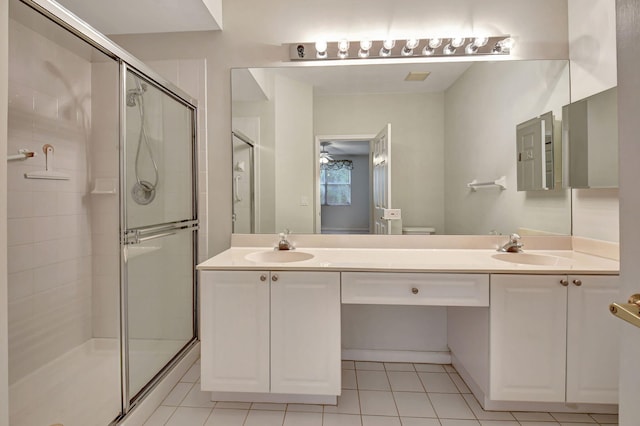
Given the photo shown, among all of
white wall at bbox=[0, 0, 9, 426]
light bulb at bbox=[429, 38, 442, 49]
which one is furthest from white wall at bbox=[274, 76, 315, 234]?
white wall at bbox=[0, 0, 9, 426]

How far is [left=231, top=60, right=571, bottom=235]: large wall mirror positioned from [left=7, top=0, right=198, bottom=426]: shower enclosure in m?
0.49

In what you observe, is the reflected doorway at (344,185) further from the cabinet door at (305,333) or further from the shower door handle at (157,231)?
the shower door handle at (157,231)

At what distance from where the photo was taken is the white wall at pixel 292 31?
6.91 ft

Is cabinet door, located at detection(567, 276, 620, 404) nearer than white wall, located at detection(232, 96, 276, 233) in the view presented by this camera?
Yes

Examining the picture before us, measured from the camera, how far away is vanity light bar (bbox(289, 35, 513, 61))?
2.09m

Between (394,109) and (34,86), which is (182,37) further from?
(394,109)

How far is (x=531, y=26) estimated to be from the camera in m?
2.11

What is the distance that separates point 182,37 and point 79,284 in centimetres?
177

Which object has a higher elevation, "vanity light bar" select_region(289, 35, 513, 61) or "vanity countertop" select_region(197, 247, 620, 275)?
"vanity light bar" select_region(289, 35, 513, 61)

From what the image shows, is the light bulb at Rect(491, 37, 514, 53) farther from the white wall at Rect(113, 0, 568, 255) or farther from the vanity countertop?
the vanity countertop

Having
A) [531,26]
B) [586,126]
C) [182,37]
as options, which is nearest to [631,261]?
[586,126]

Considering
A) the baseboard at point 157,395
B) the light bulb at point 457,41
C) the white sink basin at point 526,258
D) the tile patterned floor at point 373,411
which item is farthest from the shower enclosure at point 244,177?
the white sink basin at point 526,258

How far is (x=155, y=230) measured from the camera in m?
1.81

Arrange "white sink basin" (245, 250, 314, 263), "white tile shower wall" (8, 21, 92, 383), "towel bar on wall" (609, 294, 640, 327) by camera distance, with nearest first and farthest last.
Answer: "towel bar on wall" (609, 294, 640, 327)
"white tile shower wall" (8, 21, 92, 383)
"white sink basin" (245, 250, 314, 263)
